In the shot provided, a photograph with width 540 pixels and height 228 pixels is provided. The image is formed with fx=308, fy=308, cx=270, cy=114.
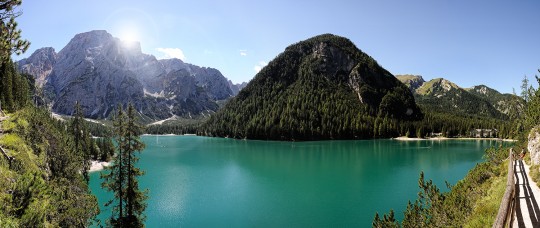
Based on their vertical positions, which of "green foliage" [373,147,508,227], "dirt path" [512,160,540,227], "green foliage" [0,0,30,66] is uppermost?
"green foliage" [0,0,30,66]

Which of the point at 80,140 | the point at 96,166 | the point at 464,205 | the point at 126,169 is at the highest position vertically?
the point at 80,140

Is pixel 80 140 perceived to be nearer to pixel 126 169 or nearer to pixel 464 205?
pixel 126 169

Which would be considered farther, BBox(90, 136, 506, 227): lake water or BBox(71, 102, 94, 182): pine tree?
BBox(71, 102, 94, 182): pine tree

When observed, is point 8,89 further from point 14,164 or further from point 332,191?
point 332,191

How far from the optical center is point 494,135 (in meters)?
193

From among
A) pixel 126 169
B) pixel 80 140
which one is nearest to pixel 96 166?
pixel 80 140

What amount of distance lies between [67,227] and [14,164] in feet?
40.4

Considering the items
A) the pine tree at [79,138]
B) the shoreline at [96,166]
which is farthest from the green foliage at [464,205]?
the shoreline at [96,166]

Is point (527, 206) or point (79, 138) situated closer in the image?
point (527, 206)

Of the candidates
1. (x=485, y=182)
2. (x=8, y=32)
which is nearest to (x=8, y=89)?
(x=8, y=32)

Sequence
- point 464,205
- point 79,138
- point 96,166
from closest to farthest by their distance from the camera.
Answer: point 464,205, point 79,138, point 96,166

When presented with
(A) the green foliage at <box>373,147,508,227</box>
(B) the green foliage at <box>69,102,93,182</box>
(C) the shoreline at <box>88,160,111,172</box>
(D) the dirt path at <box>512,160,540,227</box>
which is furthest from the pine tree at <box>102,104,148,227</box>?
(C) the shoreline at <box>88,160,111,172</box>

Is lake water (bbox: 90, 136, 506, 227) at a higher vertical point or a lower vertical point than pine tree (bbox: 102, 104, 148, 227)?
lower

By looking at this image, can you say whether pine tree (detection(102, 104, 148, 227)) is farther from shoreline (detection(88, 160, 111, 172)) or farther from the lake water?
shoreline (detection(88, 160, 111, 172))
